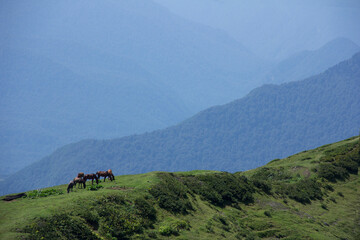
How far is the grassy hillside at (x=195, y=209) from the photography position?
19.7m

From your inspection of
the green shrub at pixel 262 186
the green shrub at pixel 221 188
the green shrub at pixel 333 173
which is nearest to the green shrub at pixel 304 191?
the green shrub at pixel 262 186

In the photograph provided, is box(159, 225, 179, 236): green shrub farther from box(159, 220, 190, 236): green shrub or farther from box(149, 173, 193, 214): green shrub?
box(149, 173, 193, 214): green shrub

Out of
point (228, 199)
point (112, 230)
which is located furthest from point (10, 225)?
point (228, 199)

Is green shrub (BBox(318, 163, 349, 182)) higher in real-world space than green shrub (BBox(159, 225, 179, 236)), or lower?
higher

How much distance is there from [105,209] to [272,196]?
23.6 meters

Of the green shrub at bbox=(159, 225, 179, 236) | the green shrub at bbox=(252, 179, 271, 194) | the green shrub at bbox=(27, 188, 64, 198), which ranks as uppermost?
the green shrub at bbox=(27, 188, 64, 198)

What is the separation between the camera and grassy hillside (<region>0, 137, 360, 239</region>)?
1966cm

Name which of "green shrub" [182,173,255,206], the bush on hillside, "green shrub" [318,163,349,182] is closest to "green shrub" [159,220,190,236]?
the bush on hillside

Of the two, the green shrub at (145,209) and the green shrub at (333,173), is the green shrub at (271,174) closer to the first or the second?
the green shrub at (333,173)

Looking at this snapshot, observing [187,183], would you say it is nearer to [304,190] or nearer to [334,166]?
[304,190]

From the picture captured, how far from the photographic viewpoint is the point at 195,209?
28391 millimetres

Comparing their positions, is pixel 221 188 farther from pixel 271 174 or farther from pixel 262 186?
pixel 271 174

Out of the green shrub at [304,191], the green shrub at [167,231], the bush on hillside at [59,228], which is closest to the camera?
the bush on hillside at [59,228]

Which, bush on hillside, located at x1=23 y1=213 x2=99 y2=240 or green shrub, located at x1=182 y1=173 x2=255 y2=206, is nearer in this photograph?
bush on hillside, located at x1=23 y1=213 x2=99 y2=240
